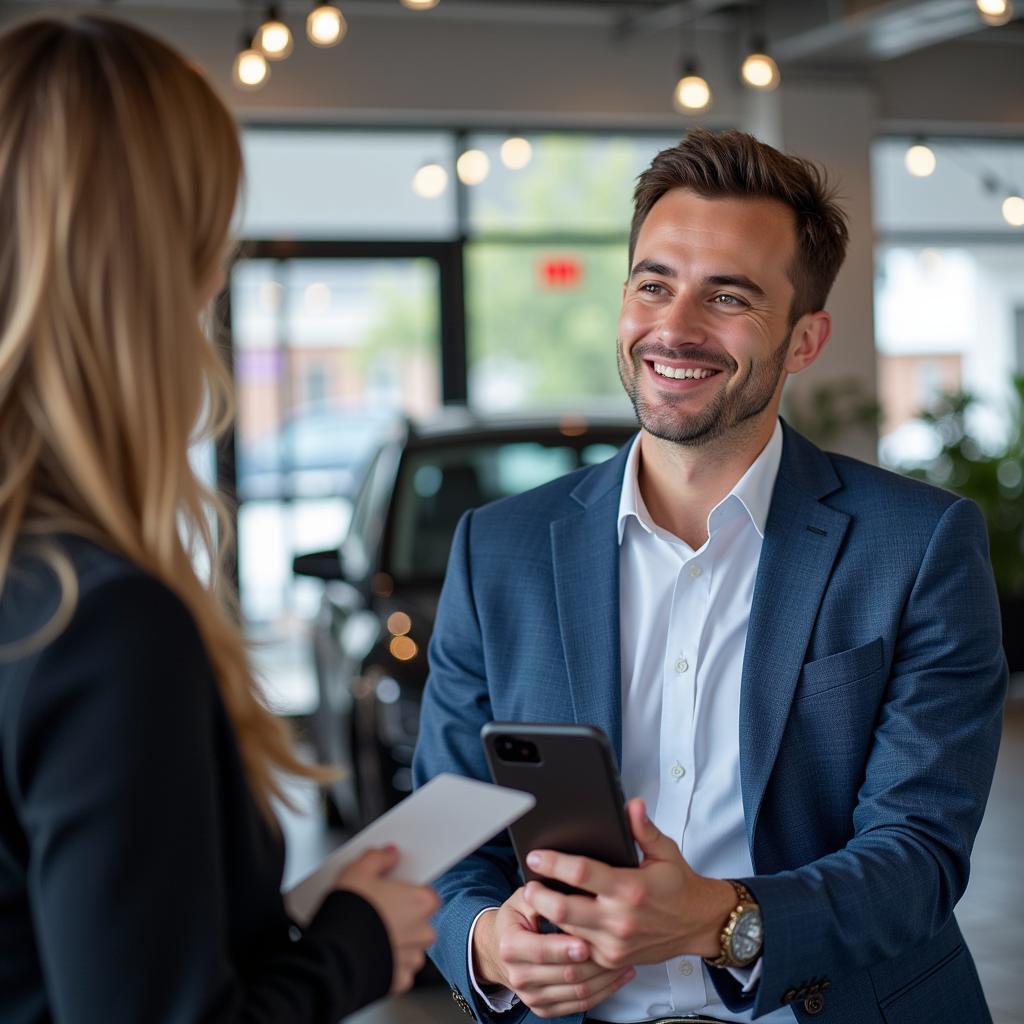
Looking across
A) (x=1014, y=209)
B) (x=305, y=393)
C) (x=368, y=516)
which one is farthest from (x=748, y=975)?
(x=1014, y=209)

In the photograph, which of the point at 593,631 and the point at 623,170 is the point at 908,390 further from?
the point at 593,631

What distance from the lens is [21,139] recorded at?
42.5 inches

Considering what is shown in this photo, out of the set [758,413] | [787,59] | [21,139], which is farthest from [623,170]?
[21,139]

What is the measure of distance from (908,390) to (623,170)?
271 centimetres

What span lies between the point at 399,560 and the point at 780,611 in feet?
9.44

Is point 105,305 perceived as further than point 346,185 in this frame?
No

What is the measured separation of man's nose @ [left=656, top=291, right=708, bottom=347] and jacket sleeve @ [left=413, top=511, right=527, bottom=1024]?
15.0 inches

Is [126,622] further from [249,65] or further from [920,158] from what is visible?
[920,158]

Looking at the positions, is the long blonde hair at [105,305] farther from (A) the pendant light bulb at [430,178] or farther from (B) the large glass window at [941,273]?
(B) the large glass window at [941,273]

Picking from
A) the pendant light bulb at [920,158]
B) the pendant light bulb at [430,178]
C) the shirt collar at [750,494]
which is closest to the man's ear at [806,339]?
the shirt collar at [750,494]

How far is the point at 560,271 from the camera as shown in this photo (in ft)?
31.2

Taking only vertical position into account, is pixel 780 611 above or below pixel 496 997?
above

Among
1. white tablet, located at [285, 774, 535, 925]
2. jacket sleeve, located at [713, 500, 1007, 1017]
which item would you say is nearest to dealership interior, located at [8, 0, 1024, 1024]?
jacket sleeve, located at [713, 500, 1007, 1017]

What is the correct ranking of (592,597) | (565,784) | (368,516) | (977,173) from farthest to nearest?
(977,173) → (368,516) → (592,597) → (565,784)
